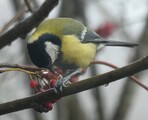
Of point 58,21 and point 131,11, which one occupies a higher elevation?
point 58,21

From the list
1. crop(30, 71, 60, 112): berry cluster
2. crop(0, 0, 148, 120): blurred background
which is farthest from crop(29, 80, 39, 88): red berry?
crop(0, 0, 148, 120): blurred background

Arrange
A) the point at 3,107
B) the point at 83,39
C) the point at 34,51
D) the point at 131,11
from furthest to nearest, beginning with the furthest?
the point at 131,11, the point at 83,39, the point at 34,51, the point at 3,107

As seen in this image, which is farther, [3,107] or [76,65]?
[76,65]

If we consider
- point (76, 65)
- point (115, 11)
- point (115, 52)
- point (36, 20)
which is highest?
point (36, 20)

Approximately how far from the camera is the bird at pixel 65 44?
138cm

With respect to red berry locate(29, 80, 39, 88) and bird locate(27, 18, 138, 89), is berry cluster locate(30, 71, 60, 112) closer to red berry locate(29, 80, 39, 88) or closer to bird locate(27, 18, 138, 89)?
red berry locate(29, 80, 39, 88)

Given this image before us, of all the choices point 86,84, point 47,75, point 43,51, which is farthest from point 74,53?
point 86,84

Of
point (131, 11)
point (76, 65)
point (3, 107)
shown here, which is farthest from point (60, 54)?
point (131, 11)

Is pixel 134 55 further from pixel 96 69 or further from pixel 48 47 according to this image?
pixel 48 47

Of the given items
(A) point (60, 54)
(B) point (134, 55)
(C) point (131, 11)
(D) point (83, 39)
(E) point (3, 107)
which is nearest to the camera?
(E) point (3, 107)

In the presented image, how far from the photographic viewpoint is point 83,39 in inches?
64.1

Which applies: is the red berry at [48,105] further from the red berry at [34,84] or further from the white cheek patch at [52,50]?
the white cheek patch at [52,50]

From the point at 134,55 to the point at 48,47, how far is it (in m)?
0.63

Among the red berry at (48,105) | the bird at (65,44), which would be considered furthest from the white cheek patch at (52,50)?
the red berry at (48,105)
